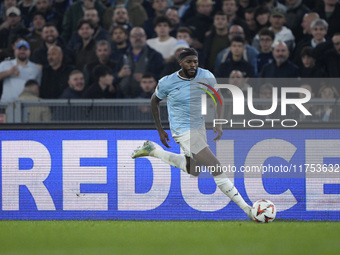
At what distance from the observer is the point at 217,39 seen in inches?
513

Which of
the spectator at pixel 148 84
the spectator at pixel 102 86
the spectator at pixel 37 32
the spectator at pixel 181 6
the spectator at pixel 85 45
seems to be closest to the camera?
the spectator at pixel 148 84

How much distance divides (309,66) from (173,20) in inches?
112

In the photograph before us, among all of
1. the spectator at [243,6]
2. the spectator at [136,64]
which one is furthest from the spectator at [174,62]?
the spectator at [243,6]

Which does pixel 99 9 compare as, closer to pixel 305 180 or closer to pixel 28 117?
pixel 28 117

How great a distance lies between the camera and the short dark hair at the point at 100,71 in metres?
12.2

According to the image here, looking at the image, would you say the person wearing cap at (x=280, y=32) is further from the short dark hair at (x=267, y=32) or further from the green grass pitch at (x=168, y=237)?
the green grass pitch at (x=168, y=237)

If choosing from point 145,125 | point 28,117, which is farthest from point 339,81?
point 28,117

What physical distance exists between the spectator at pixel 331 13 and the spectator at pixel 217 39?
183cm

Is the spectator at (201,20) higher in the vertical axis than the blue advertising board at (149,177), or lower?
higher

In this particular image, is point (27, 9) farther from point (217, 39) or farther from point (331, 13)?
point (331, 13)

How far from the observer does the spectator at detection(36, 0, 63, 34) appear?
47.0ft

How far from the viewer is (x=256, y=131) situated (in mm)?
9469

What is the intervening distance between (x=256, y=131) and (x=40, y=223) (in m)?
3.11

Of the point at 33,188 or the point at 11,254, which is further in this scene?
the point at 33,188
